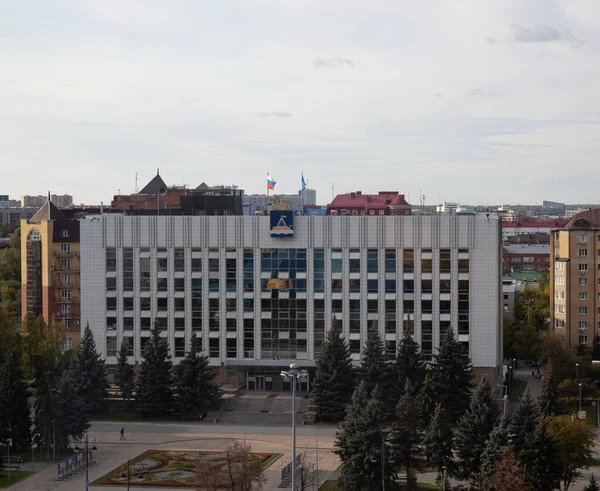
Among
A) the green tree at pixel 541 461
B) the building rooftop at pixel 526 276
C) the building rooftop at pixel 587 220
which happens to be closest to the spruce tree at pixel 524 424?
the green tree at pixel 541 461

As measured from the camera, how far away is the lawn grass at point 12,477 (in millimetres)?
61406

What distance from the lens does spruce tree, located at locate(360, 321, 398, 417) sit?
7794 centimetres

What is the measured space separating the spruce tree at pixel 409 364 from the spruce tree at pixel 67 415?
2370 centimetres

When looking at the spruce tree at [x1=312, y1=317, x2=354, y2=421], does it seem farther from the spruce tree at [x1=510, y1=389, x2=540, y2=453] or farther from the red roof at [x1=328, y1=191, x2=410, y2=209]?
the red roof at [x1=328, y1=191, x2=410, y2=209]

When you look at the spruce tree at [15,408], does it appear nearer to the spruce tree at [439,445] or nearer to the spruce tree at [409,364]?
the spruce tree at [439,445]

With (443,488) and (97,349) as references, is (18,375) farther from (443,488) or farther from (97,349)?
(443,488)

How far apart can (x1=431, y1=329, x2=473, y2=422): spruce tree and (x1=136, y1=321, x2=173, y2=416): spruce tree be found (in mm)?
20027

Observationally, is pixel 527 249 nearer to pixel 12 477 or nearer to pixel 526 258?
pixel 526 258

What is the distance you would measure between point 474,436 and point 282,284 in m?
31.6

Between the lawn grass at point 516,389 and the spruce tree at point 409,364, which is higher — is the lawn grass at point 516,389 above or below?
below

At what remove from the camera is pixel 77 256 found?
347ft

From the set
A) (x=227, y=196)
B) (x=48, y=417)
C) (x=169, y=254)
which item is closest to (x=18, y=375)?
(x=48, y=417)

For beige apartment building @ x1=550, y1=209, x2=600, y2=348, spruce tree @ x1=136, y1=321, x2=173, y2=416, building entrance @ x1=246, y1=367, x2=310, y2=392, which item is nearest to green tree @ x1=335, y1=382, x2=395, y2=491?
spruce tree @ x1=136, y1=321, x2=173, y2=416

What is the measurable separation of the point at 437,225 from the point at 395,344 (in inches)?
396
